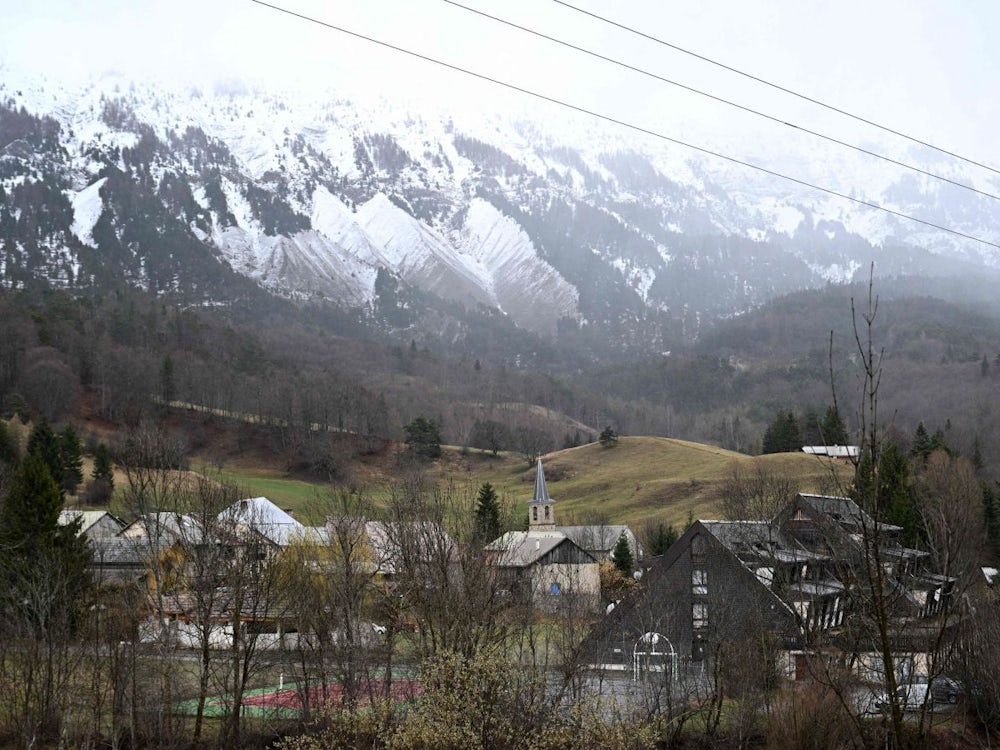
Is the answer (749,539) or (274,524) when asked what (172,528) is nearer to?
(274,524)

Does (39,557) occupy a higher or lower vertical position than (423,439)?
lower

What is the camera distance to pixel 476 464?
148 metres

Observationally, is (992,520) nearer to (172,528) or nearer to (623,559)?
(623,559)

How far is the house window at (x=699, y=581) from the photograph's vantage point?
50.8 meters

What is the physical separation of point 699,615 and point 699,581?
5.45 ft

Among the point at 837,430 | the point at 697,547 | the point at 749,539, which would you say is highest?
the point at 837,430

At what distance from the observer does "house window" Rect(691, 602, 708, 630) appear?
162ft

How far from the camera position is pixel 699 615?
51562mm

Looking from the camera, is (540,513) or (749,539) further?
(540,513)

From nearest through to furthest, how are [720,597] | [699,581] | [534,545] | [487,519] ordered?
[720,597]
[487,519]
[699,581]
[534,545]

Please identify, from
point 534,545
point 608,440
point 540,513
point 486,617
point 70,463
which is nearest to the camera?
point 486,617

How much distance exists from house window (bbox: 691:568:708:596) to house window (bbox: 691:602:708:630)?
63 centimetres

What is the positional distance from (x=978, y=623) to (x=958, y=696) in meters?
2.65

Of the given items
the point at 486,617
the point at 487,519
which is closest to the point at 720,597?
the point at 487,519
